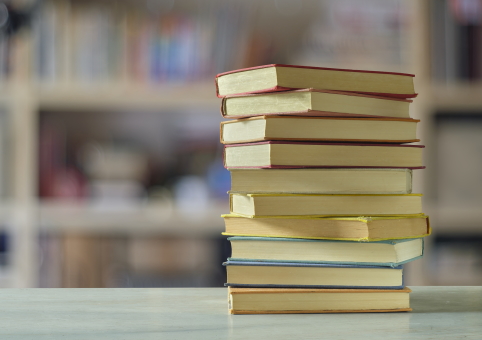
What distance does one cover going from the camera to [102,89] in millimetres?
1963

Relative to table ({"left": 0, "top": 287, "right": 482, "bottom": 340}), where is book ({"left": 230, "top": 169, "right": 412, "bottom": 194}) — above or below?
above

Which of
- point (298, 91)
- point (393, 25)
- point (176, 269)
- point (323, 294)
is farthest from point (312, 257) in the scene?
point (393, 25)

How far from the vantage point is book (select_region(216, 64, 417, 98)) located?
605mm

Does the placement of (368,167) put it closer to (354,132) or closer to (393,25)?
(354,132)

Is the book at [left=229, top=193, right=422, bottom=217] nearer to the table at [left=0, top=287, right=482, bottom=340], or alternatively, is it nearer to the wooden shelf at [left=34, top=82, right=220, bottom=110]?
the table at [left=0, top=287, right=482, bottom=340]

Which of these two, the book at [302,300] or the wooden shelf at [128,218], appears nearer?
the book at [302,300]

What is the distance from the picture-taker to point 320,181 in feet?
2.05


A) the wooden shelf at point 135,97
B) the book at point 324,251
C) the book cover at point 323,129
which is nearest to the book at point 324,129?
the book cover at point 323,129

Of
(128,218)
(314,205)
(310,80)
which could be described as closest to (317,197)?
(314,205)

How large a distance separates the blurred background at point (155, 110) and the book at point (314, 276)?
1.36 metres

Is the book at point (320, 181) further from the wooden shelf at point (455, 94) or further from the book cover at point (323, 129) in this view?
the wooden shelf at point (455, 94)

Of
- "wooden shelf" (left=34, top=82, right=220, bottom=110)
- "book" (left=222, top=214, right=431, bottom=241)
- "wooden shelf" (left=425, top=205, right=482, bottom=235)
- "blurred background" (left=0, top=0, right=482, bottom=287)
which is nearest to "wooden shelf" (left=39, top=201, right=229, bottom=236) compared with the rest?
"blurred background" (left=0, top=0, right=482, bottom=287)

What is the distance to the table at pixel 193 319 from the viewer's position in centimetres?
54

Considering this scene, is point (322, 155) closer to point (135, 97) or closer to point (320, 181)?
point (320, 181)
